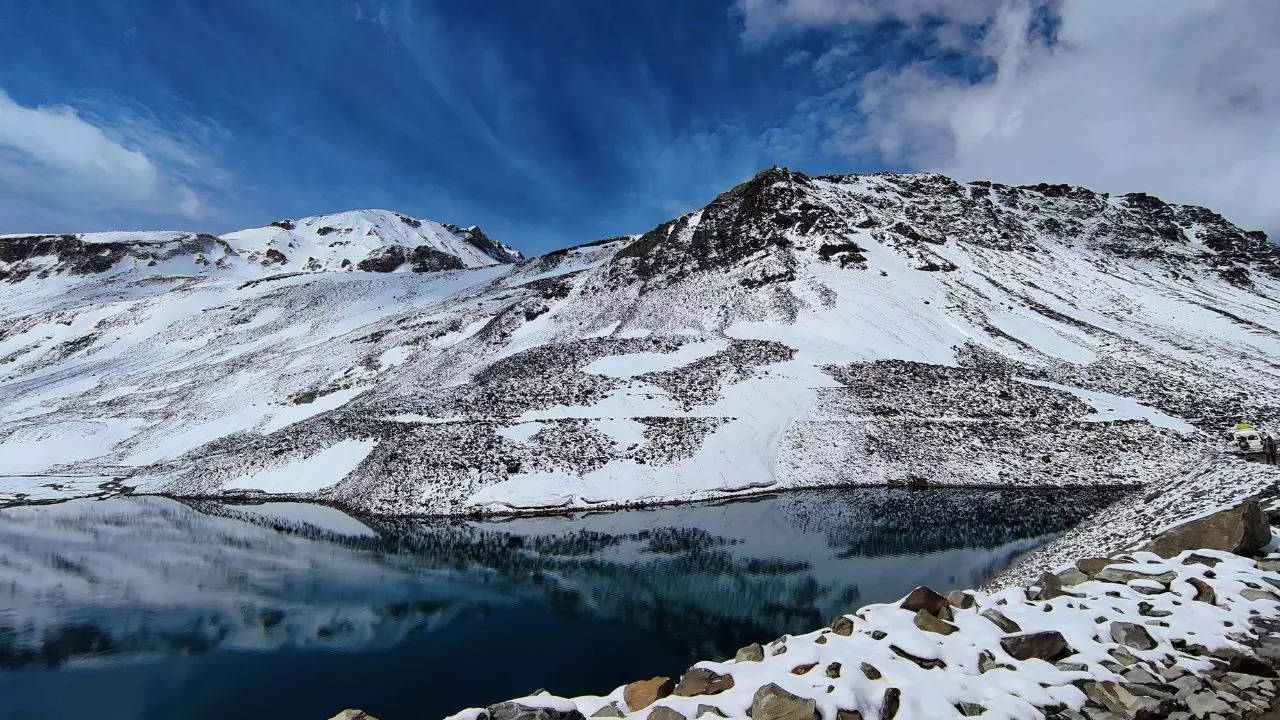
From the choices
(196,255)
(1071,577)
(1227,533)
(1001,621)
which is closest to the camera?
(1001,621)

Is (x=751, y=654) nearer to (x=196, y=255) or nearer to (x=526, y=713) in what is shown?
(x=526, y=713)

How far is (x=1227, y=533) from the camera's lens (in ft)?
40.7

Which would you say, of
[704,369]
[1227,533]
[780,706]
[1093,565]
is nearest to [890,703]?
[780,706]

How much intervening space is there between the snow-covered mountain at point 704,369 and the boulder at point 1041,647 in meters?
23.9

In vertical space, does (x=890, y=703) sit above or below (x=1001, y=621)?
below

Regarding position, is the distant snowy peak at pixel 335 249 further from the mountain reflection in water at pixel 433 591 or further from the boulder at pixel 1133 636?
the boulder at pixel 1133 636

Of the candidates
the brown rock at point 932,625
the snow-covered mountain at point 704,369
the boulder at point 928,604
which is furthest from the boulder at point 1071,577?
the snow-covered mountain at point 704,369

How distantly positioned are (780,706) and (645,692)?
96.3 inches

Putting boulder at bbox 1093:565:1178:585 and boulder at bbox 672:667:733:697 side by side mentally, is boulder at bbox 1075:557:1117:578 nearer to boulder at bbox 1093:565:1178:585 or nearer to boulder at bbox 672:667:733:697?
boulder at bbox 1093:565:1178:585

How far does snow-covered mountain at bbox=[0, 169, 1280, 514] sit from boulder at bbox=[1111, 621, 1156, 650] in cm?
2397

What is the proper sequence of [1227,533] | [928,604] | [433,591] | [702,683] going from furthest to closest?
[433,591]
[1227,533]
[928,604]
[702,683]

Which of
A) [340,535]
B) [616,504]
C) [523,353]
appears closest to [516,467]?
[616,504]

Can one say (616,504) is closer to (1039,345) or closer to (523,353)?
(523,353)

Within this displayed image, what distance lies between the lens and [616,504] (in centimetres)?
3170
